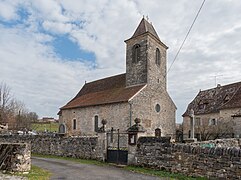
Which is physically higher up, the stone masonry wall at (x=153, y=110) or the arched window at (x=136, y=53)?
the arched window at (x=136, y=53)

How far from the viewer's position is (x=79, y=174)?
415 inches


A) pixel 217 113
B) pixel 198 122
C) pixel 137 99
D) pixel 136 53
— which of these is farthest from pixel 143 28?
pixel 198 122

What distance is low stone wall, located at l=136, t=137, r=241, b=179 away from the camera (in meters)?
8.76

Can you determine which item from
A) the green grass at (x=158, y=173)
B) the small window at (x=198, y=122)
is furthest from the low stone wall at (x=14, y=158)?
the small window at (x=198, y=122)

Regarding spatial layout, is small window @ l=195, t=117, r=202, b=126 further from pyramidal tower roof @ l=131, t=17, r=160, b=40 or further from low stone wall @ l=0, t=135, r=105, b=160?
low stone wall @ l=0, t=135, r=105, b=160

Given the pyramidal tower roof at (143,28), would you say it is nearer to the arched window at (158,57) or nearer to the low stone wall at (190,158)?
the arched window at (158,57)

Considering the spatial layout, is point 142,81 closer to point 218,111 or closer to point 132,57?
point 132,57

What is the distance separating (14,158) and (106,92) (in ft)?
66.1

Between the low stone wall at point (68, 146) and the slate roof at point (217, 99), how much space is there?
18772mm

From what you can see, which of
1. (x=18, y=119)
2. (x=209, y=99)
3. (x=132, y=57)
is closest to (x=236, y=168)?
(x=132, y=57)

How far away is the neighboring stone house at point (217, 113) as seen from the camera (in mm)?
27359

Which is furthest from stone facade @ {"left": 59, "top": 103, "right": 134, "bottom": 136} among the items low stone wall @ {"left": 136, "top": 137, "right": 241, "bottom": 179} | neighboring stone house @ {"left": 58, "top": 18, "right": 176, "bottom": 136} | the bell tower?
low stone wall @ {"left": 136, "top": 137, "right": 241, "bottom": 179}

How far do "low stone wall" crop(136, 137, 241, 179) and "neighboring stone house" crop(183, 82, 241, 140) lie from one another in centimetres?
1563

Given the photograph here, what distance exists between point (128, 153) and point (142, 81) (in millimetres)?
14723
